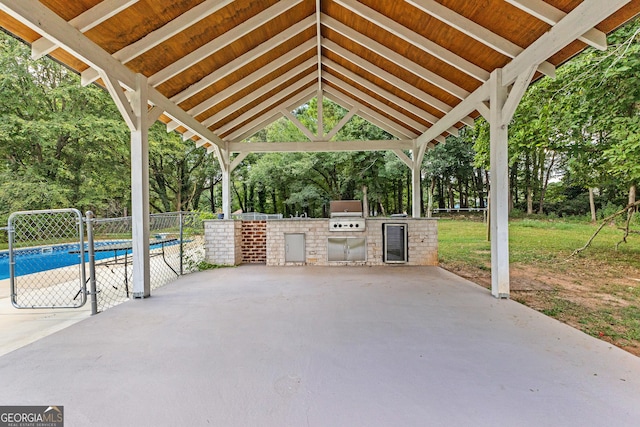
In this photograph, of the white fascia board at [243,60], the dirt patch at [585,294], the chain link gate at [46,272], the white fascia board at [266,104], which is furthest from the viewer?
the white fascia board at [266,104]

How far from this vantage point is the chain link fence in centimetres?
341

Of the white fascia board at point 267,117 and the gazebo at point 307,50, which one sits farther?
the white fascia board at point 267,117

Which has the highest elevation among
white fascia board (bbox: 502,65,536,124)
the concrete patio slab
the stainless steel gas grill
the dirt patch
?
white fascia board (bbox: 502,65,536,124)

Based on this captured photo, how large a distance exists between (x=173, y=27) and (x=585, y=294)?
651 centimetres

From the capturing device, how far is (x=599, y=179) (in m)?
7.13

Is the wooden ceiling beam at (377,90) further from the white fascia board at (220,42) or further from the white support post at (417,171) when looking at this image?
the white fascia board at (220,42)

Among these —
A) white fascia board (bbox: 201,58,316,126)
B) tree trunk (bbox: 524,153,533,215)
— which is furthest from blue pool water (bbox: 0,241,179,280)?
tree trunk (bbox: 524,153,533,215)

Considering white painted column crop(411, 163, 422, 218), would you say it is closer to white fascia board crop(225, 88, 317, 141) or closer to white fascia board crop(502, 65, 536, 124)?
white fascia board crop(225, 88, 317, 141)

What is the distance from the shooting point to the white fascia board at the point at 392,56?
4.46 metres

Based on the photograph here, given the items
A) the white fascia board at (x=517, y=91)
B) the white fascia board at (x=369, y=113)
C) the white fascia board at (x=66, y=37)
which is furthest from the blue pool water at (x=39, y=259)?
the white fascia board at (x=517, y=91)

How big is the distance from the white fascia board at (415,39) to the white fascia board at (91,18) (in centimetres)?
250

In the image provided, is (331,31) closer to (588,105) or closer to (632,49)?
(632,49)

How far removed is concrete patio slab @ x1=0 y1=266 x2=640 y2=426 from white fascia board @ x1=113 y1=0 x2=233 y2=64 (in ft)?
9.92

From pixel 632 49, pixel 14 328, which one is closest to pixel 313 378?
pixel 14 328
